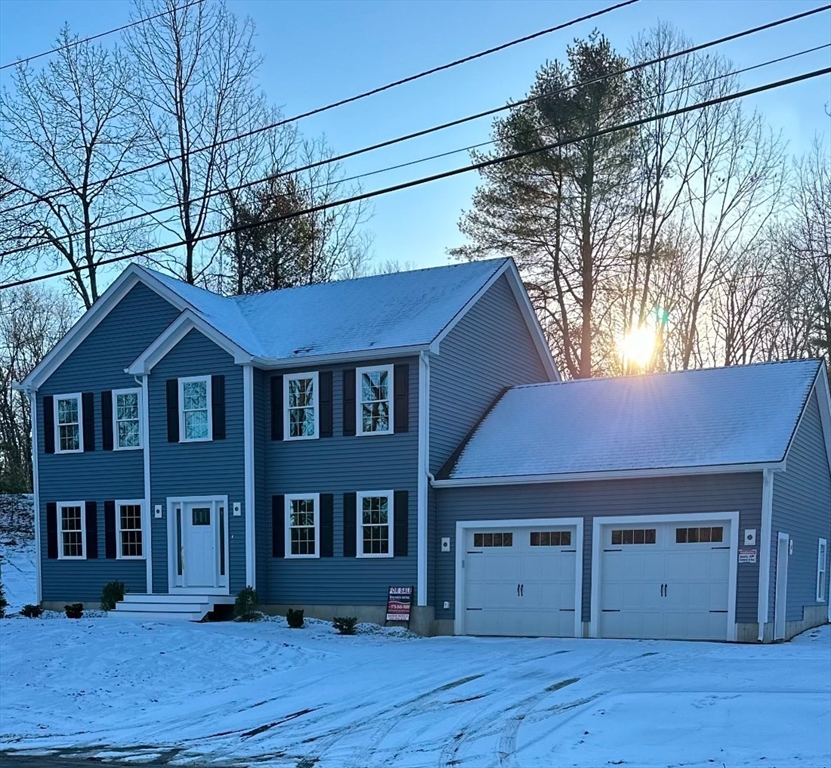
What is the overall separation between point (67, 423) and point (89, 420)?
2.49 feet

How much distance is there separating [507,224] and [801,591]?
16246mm

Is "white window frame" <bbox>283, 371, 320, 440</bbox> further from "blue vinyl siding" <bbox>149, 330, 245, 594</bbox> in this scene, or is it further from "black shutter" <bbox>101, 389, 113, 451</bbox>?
"black shutter" <bbox>101, 389, 113, 451</bbox>

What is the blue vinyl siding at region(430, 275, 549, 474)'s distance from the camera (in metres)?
20.1

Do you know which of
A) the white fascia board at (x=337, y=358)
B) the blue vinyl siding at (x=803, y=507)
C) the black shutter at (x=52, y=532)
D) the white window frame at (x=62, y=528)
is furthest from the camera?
the black shutter at (x=52, y=532)

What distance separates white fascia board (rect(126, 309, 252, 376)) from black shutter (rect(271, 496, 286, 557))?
3210 mm

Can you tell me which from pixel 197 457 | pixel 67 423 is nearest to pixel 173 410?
pixel 197 457

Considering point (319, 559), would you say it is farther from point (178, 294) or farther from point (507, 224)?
point (507, 224)

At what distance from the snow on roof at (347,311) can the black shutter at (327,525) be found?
319 cm

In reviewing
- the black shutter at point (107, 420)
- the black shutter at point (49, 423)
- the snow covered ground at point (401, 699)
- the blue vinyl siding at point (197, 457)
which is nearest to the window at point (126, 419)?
the black shutter at point (107, 420)

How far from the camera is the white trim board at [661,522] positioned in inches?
655

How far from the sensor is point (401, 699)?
12164mm

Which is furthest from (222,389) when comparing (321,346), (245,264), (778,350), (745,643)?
(778,350)

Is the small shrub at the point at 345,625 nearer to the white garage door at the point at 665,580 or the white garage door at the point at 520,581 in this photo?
the white garage door at the point at 520,581

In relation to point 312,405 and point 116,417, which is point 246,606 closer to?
point 312,405
